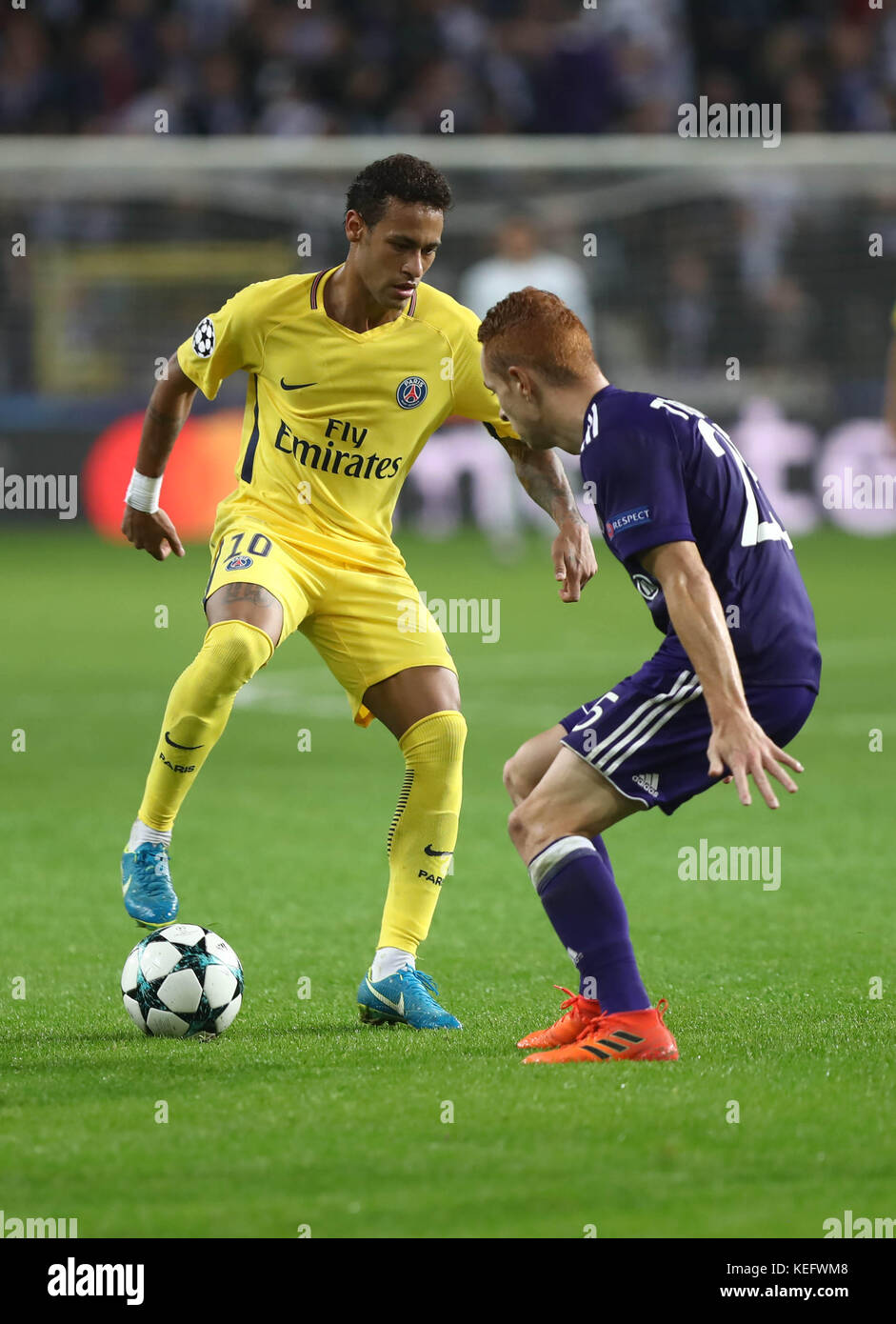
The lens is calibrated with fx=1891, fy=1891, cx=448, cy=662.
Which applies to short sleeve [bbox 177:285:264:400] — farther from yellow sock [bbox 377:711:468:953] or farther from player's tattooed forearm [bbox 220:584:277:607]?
yellow sock [bbox 377:711:468:953]

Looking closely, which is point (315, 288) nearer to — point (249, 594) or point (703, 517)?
point (249, 594)

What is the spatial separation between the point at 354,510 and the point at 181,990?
1618 mm

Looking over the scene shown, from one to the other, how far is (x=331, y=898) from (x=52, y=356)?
1445cm

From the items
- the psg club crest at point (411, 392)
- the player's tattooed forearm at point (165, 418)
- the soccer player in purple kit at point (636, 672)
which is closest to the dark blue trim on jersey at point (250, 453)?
the player's tattooed forearm at point (165, 418)

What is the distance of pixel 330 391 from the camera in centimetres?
568

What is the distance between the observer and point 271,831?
8.20m

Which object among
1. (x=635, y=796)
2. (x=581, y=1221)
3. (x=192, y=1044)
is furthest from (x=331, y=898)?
(x=581, y=1221)

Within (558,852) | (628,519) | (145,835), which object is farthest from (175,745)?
(628,519)

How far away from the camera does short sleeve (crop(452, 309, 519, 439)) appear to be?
18.8 feet

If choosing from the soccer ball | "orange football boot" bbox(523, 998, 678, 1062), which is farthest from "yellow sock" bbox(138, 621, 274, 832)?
"orange football boot" bbox(523, 998, 678, 1062)

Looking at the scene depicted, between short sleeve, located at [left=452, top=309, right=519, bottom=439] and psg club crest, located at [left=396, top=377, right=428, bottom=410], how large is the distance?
0.34 ft

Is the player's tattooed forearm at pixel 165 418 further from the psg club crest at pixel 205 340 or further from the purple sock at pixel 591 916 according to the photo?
the purple sock at pixel 591 916

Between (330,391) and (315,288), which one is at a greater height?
(315,288)
